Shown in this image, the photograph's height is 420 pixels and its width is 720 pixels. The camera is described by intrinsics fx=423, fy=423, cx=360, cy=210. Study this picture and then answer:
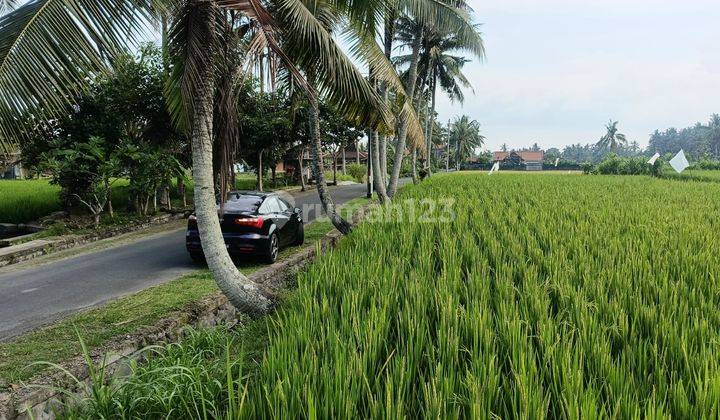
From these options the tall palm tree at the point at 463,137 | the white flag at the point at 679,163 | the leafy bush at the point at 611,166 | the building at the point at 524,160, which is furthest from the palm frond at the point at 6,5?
the building at the point at 524,160

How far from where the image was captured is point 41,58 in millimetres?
2867

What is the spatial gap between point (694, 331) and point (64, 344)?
480 centimetres

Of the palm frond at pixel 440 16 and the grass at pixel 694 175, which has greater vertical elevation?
the palm frond at pixel 440 16

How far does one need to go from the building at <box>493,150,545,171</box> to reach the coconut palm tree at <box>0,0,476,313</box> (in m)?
83.9

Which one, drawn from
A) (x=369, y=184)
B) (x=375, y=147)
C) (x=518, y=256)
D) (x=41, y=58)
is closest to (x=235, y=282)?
(x=41, y=58)

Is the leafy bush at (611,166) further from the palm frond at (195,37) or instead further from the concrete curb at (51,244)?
the palm frond at (195,37)

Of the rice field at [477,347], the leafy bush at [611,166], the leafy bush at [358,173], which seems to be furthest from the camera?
the leafy bush at [358,173]

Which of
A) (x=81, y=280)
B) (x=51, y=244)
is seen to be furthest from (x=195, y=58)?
(x=51, y=244)

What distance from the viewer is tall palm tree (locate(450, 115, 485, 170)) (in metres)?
76.3

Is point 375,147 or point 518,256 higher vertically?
point 375,147

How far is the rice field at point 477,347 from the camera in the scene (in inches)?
62.3

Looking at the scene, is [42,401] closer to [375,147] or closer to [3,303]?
[3,303]

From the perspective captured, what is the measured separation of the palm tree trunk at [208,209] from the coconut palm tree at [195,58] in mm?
10

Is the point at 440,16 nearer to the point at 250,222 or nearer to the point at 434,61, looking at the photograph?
the point at 250,222
